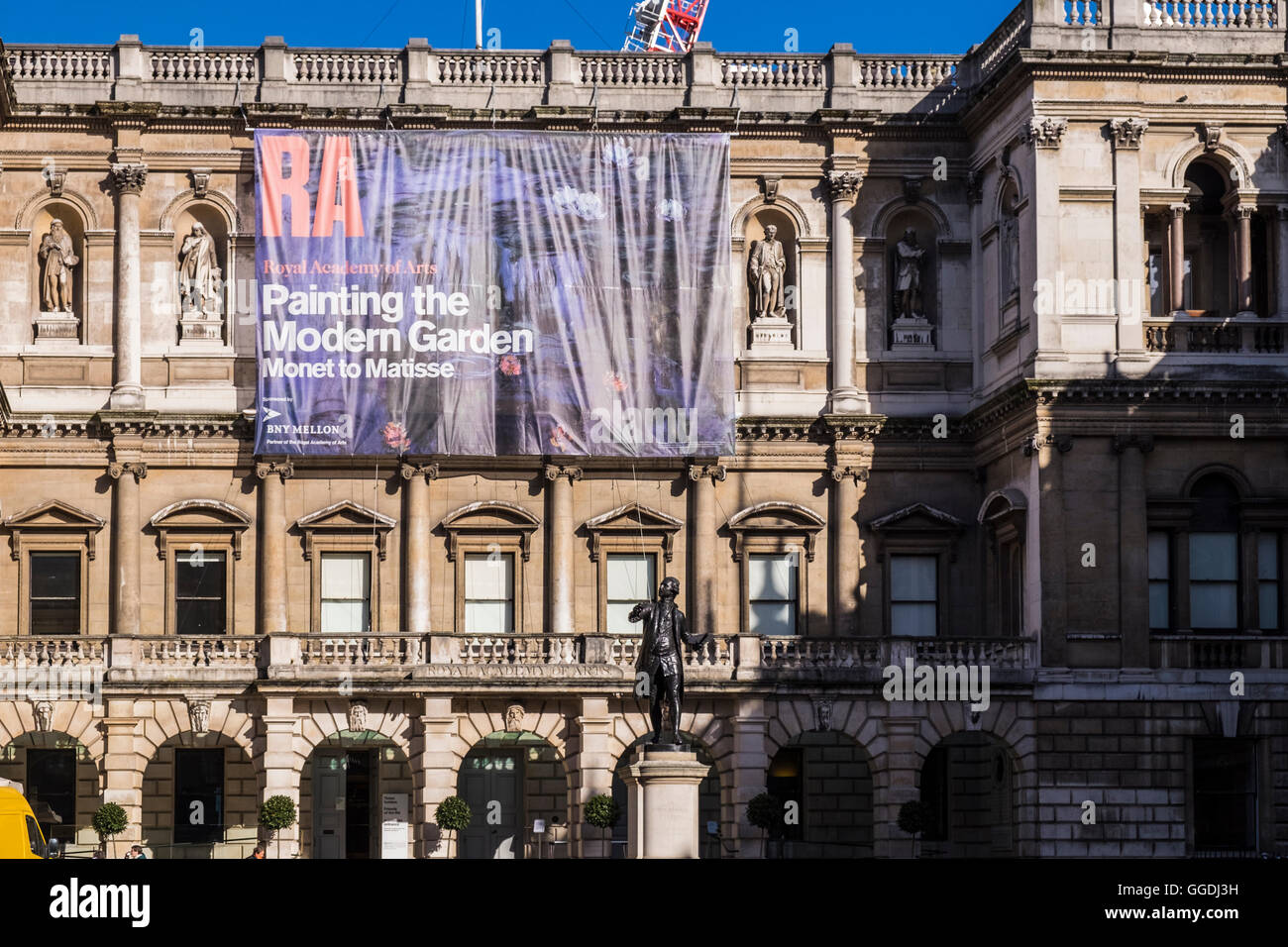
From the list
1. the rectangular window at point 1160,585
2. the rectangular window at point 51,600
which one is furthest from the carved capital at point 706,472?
the rectangular window at point 51,600

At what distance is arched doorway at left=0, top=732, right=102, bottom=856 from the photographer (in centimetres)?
4653

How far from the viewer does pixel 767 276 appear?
49.2 m

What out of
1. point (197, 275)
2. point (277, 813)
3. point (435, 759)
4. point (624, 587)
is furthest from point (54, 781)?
point (624, 587)

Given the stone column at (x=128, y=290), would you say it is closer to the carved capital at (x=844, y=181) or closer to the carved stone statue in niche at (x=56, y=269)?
the carved stone statue in niche at (x=56, y=269)

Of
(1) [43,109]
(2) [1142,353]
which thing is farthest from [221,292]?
(2) [1142,353]

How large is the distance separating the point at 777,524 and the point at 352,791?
10.4m

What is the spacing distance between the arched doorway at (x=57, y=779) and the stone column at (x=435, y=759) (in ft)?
21.6

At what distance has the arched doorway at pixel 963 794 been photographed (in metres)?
47.8

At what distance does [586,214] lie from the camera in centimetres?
4841

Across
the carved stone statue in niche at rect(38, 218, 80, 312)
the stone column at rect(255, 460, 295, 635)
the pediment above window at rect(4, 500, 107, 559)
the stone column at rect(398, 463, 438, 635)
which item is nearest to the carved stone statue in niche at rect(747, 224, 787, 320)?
the stone column at rect(398, 463, 438, 635)

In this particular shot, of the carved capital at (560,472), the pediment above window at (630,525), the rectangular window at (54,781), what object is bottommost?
the rectangular window at (54,781)

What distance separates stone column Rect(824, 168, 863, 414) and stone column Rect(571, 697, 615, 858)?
27.3 ft

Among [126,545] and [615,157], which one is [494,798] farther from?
[615,157]

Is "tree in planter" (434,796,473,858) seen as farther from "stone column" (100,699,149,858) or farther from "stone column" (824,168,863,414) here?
"stone column" (824,168,863,414)
